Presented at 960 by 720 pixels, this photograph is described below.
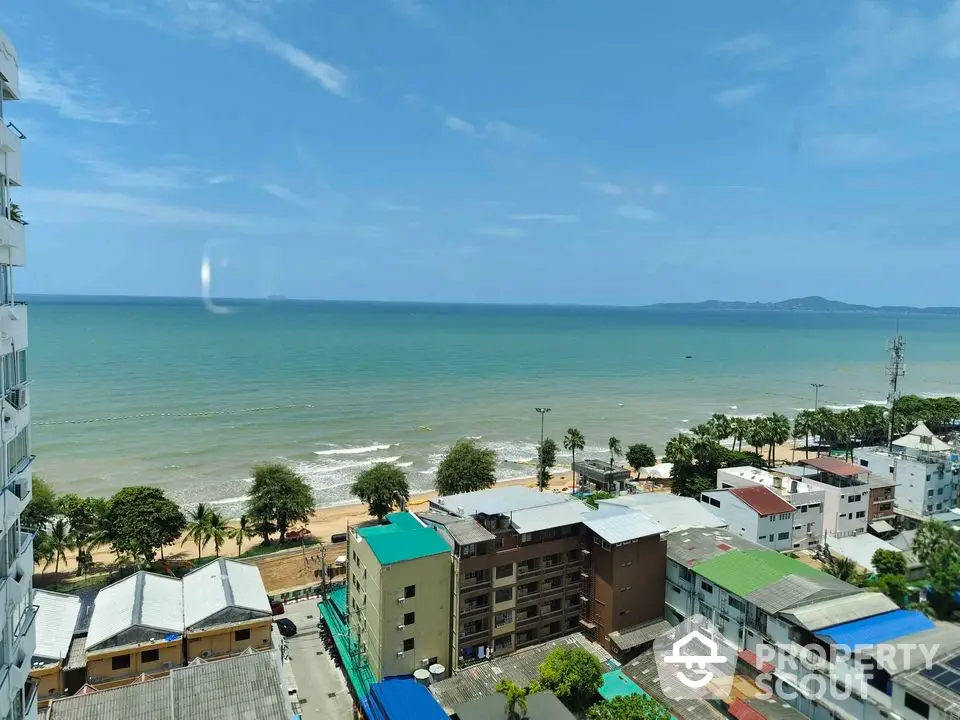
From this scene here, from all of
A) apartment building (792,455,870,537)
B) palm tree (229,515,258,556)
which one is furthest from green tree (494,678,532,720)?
apartment building (792,455,870,537)

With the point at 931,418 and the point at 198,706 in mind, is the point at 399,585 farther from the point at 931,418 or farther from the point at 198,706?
the point at 931,418

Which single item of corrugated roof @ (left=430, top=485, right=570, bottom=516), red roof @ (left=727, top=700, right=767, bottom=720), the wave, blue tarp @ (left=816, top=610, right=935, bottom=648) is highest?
corrugated roof @ (left=430, top=485, right=570, bottom=516)

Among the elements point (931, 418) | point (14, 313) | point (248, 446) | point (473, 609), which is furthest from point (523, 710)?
point (931, 418)

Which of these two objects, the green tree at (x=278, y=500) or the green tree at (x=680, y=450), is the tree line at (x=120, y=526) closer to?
the green tree at (x=278, y=500)

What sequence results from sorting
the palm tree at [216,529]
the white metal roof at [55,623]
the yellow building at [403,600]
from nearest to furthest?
the white metal roof at [55,623], the yellow building at [403,600], the palm tree at [216,529]

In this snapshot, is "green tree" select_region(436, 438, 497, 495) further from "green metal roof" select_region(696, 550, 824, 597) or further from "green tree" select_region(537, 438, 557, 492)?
"green metal roof" select_region(696, 550, 824, 597)

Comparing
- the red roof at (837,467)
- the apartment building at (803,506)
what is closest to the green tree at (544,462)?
the apartment building at (803,506)
